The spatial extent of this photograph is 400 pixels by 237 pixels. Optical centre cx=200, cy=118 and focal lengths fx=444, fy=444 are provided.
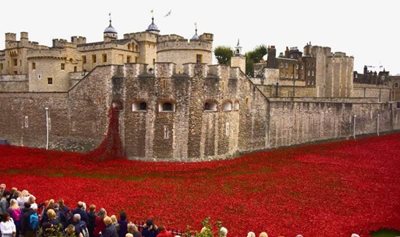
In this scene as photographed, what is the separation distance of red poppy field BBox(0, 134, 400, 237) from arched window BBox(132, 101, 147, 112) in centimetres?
357

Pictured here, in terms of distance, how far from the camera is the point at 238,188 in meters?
21.7

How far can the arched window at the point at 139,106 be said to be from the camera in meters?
29.9

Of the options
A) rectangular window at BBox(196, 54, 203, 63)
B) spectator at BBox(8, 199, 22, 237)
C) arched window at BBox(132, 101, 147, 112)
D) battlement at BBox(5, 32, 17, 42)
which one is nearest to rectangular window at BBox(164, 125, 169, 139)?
arched window at BBox(132, 101, 147, 112)

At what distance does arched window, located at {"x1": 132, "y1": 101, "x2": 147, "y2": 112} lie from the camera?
29859 mm

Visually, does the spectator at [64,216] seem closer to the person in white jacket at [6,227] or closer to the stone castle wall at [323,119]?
the person in white jacket at [6,227]

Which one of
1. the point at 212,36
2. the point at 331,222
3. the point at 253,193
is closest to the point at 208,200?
the point at 253,193

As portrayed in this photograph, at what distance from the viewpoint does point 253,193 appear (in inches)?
819

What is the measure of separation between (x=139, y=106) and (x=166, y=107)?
1932mm

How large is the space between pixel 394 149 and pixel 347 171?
43.7 feet

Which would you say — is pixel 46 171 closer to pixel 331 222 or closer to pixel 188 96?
pixel 188 96

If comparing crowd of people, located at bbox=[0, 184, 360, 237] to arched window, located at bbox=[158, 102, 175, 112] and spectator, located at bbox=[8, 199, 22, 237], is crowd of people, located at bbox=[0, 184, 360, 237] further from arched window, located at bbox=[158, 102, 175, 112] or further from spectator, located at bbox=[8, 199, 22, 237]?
arched window, located at bbox=[158, 102, 175, 112]

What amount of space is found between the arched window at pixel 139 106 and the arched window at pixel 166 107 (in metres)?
1.17

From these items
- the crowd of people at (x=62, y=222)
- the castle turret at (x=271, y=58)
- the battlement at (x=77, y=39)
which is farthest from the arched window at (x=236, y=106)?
the battlement at (x=77, y=39)

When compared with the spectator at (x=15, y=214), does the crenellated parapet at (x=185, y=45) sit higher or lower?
higher
